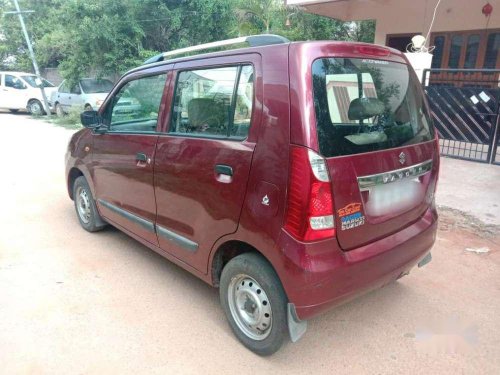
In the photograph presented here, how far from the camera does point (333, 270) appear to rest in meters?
2.32

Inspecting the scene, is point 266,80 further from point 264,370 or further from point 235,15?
point 235,15

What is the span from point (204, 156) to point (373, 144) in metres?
1.10

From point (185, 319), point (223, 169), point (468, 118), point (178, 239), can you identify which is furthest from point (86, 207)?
point (468, 118)

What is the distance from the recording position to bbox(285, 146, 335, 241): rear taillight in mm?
2211

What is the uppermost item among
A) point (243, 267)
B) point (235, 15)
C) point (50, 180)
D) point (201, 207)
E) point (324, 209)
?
point (235, 15)

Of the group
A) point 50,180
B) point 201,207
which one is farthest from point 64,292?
point 50,180

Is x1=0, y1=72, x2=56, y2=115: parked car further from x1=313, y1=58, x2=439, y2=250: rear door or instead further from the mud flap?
the mud flap

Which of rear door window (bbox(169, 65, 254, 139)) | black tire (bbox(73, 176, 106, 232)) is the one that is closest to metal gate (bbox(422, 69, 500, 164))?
rear door window (bbox(169, 65, 254, 139))

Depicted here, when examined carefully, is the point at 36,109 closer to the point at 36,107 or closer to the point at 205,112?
the point at 36,107

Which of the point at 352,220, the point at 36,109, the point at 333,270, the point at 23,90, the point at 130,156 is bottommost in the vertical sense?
the point at 36,109

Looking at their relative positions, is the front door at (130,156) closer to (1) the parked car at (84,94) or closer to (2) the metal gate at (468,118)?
(2) the metal gate at (468,118)

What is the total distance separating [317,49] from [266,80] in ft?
1.11

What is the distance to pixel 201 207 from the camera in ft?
9.45

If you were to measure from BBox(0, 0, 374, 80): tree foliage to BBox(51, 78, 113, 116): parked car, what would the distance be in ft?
1.29
